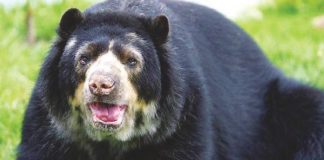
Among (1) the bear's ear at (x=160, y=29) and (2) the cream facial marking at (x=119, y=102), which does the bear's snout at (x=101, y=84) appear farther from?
(1) the bear's ear at (x=160, y=29)

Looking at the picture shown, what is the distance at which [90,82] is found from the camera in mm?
4707

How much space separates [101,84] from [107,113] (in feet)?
0.98

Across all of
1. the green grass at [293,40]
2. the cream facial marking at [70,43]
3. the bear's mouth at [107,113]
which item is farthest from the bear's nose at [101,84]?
the green grass at [293,40]

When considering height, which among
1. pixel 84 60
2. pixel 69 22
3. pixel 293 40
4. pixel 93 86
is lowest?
pixel 93 86

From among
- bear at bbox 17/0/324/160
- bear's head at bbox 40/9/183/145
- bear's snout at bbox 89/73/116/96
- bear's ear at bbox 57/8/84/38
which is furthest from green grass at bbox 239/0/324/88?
bear's snout at bbox 89/73/116/96

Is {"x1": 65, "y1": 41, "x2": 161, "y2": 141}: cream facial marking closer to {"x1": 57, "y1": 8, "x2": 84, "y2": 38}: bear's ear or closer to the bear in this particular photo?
the bear

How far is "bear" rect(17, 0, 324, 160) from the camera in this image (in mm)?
4918

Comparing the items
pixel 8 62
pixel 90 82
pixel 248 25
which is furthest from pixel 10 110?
pixel 248 25

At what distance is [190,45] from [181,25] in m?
0.20

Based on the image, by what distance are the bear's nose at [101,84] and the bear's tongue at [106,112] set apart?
205 mm

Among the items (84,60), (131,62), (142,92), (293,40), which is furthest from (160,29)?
(293,40)

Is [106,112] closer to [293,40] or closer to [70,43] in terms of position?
[70,43]

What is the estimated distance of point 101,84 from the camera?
15.4ft

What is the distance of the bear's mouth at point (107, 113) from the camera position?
4.89 meters
